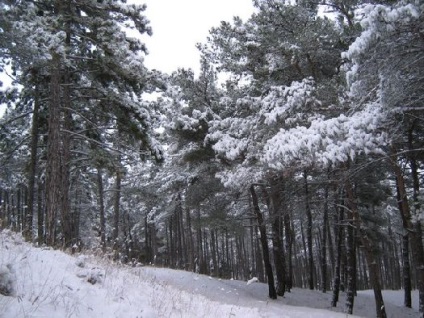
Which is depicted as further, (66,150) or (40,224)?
(40,224)

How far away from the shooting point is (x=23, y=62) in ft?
25.4

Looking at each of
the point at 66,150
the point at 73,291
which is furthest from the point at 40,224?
the point at 73,291

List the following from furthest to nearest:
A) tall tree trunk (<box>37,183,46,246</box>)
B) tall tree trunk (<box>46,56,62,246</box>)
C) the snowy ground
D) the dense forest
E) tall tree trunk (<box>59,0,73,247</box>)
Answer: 1. tall tree trunk (<box>59,0,73,247</box>)
2. tall tree trunk (<box>46,56,62,246</box>)
3. tall tree trunk (<box>37,183,46,246</box>)
4. the dense forest
5. the snowy ground

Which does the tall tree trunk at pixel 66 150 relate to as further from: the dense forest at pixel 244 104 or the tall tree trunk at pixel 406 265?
the tall tree trunk at pixel 406 265

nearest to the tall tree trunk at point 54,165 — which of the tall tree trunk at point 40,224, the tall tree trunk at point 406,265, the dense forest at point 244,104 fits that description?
the dense forest at point 244,104

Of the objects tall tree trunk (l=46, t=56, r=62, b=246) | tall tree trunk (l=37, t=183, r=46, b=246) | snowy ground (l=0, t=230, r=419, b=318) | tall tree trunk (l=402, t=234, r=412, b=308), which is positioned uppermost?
tall tree trunk (l=46, t=56, r=62, b=246)

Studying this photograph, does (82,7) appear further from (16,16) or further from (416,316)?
(416,316)

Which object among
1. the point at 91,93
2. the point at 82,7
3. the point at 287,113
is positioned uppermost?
the point at 82,7

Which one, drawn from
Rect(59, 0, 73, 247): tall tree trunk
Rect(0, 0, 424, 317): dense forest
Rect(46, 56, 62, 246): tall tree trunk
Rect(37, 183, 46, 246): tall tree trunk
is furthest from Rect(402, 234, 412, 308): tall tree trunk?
Rect(37, 183, 46, 246): tall tree trunk

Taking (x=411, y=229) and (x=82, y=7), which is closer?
(x=411, y=229)

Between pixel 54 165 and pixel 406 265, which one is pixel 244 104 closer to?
pixel 54 165

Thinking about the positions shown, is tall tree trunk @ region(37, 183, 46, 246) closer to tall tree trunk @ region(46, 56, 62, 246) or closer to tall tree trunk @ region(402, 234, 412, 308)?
tall tree trunk @ region(46, 56, 62, 246)

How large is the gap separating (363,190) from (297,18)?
369 inches

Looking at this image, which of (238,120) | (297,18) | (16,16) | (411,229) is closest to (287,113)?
(238,120)
